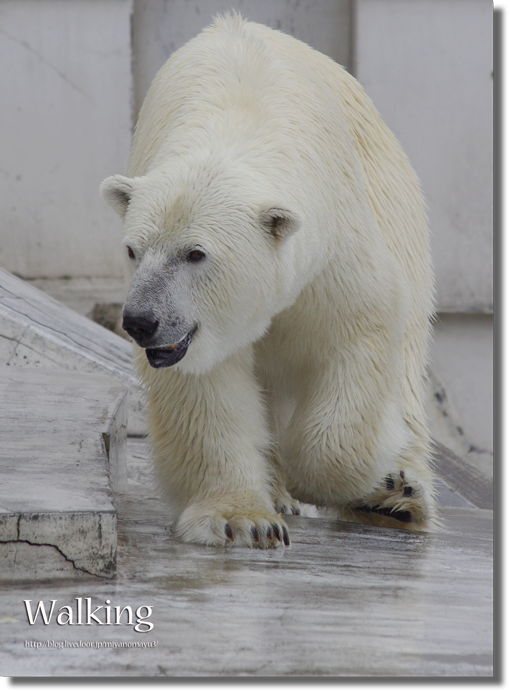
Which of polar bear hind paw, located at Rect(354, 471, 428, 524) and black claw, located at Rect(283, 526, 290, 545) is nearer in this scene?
black claw, located at Rect(283, 526, 290, 545)

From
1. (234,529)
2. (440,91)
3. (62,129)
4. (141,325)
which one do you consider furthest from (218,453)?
(440,91)

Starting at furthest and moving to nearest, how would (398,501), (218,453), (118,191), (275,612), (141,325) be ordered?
(398,501) < (218,453) < (118,191) < (141,325) < (275,612)

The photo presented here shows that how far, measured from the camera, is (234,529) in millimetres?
2125

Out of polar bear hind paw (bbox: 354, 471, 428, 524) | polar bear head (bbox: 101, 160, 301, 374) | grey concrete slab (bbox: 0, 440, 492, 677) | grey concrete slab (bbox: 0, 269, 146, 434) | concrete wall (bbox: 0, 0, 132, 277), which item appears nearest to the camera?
grey concrete slab (bbox: 0, 440, 492, 677)

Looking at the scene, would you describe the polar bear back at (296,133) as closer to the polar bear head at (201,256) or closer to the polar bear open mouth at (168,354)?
the polar bear head at (201,256)

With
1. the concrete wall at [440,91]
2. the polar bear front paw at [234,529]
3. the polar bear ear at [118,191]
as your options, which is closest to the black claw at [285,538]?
the polar bear front paw at [234,529]

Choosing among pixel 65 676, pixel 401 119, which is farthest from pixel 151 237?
pixel 401 119

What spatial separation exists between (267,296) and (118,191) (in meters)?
0.46

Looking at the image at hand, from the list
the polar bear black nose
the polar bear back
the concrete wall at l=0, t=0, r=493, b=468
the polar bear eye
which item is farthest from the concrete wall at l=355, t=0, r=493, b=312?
the polar bear black nose

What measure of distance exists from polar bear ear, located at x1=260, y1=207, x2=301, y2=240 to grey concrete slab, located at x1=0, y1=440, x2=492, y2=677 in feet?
2.56

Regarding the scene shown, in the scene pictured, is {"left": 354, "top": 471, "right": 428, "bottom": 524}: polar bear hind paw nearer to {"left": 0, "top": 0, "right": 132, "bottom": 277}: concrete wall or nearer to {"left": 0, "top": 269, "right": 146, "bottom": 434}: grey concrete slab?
{"left": 0, "top": 269, "right": 146, "bottom": 434}: grey concrete slab

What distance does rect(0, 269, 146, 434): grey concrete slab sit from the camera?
3.73 metres

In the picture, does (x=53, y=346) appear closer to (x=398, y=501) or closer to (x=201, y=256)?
(x=398, y=501)

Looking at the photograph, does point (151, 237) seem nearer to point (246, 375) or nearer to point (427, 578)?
point (246, 375)
